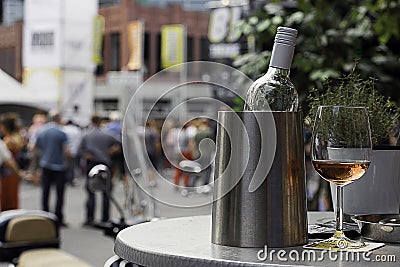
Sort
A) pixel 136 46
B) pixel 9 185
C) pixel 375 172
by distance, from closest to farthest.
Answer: pixel 375 172 < pixel 9 185 < pixel 136 46

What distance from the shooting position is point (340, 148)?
4.88ft

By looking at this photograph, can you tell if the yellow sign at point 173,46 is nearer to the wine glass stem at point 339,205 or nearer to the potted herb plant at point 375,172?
the potted herb plant at point 375,172

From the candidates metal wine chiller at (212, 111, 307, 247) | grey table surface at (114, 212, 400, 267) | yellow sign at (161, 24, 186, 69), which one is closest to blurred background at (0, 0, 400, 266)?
yellow sign at (161, 24, 186, 69)

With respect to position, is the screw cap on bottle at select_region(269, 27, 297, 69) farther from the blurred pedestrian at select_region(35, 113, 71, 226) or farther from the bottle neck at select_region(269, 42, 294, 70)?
the blurred pedestrian at select_region(35, 113, 71, 226)

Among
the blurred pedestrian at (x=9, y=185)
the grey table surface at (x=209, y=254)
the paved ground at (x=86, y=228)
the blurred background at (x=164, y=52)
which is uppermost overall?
the blurred background at (x=164, y=52)

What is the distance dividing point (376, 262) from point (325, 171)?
222 mm

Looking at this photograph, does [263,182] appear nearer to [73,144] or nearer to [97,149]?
[97,149]

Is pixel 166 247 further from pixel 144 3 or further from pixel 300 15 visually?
pixel 144 3

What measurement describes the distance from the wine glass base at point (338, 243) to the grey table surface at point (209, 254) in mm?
40

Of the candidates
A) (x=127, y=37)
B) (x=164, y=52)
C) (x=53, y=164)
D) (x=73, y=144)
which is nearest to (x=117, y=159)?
(x=53, y=164)

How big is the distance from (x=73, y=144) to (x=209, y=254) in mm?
14002

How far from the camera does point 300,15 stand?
4.46 meters

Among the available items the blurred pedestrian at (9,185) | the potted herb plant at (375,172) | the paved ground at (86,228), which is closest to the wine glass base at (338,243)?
the potted herb plant at (375,172)

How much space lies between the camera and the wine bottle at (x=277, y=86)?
60.5 inches
